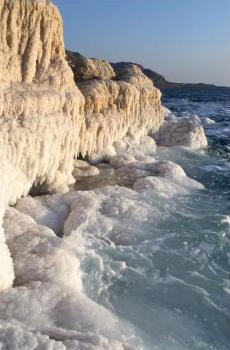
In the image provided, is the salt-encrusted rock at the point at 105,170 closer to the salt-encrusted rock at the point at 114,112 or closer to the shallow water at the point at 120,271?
the salt-encrusted rock at the point at 114,112

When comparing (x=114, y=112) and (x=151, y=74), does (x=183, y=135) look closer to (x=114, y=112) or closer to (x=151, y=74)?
(x=114, y=112)

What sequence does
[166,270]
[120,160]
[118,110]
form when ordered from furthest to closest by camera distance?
1. [118,110]
2. [120,160]
3. [166,270]

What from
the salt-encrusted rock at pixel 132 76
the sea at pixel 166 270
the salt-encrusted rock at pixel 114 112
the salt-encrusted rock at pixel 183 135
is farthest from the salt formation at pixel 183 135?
the sea at pixel 166 270

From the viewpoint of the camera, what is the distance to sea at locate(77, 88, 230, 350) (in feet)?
19.6

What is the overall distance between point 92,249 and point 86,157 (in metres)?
6.98

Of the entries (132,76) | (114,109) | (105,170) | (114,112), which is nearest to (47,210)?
(105,170)

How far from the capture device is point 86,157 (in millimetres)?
14727

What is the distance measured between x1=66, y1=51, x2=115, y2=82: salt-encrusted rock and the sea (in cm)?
705

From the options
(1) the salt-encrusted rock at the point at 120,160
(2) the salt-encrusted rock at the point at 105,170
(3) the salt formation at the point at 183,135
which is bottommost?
(2) the salt-encrusted rock at the point at 105,170

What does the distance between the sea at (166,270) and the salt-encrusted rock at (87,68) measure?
7.05m

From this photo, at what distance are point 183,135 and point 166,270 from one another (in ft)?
40.2

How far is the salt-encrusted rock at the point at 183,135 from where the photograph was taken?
62.1ft

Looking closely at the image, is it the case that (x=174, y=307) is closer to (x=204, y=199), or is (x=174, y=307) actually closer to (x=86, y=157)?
(x=204, y=199)

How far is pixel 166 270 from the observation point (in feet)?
24.8
